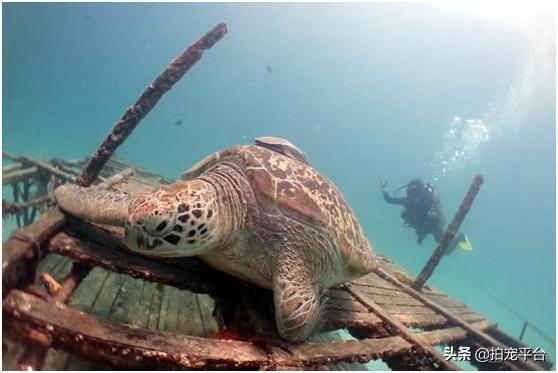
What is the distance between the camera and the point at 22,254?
1.77 metres

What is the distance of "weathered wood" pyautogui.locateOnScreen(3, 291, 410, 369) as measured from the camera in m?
1.47

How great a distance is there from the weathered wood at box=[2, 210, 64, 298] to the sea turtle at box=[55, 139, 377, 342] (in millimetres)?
308

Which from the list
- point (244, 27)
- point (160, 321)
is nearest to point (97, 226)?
point (160, 321)

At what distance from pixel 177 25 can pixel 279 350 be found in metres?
119

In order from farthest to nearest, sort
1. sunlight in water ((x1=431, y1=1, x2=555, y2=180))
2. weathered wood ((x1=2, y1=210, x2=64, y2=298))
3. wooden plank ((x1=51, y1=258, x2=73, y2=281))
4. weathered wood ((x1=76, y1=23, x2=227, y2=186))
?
sunlight in water ((x1=431, y1=1, x2=555, y2=180)) < wooden plank ((x1=51, y1=258, x2=73, y2=281)) < weathered wood ((x1=76, y1=23, x2=227, y2=186)) < weathered wood ((x1=2, y1=210, x2=64, y2=298))

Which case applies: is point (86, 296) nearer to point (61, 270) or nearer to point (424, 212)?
point (61, 270)

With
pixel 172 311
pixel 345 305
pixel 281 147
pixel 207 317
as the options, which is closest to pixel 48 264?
pixel 172 311

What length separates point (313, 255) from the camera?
2.46m

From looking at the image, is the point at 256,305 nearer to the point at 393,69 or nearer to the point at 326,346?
the point at 326,346

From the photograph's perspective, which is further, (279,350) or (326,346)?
(326,346)

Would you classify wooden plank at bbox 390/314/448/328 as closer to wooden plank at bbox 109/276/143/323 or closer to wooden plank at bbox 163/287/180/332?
wooden plank at bbox 163/287/180/332

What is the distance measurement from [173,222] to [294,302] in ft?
2.97

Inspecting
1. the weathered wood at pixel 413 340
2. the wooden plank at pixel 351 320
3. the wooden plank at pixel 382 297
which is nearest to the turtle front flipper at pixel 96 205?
the wooden plank at pixel 351 320

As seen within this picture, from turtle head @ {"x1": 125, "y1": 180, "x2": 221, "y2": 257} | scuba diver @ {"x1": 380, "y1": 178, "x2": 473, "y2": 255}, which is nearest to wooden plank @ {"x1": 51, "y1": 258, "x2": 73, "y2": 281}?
turtle head @ {"x1": 125, "y1": 180, "x2": 221, "y2": 257}
